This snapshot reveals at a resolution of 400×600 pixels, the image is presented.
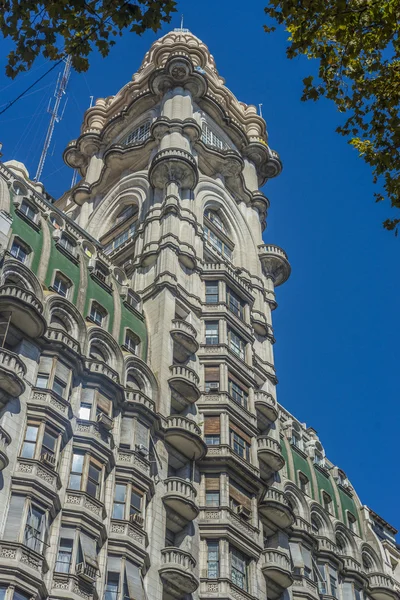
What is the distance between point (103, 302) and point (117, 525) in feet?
50.0

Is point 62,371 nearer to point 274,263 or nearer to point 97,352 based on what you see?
point 97,352

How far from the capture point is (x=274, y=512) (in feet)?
164

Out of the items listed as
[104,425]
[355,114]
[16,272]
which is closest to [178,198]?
[16,272]

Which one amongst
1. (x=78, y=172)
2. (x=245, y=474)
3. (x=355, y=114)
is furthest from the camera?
(x=78, y=172)

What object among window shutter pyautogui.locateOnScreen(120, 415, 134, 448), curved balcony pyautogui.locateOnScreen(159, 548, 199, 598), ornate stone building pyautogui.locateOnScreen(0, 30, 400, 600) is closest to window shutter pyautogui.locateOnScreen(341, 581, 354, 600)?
ornate stone building pyautogui.locateOnScreen(0, 30, 400, 600)

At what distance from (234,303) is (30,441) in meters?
23.8

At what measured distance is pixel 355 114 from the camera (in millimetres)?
22406

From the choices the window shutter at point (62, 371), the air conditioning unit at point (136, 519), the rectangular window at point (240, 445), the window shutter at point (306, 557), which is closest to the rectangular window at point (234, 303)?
the rectangular window at point (240, 445)

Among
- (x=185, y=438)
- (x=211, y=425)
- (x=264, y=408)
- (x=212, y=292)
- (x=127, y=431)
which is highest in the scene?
(x=212, y=292)

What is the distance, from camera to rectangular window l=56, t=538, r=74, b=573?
3459 centimetres

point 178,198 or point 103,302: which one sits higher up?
point 178,198

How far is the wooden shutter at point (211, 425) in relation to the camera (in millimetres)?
48406

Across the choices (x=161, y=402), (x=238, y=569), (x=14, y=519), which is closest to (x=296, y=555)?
(x=238, y=569)

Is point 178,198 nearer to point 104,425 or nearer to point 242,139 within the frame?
point 242,139
